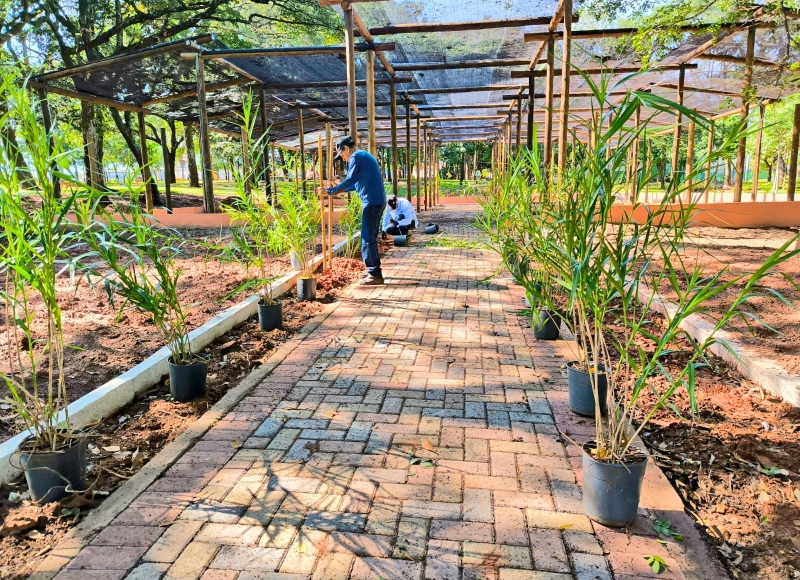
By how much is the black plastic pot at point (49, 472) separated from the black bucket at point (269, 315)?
231 centimetres

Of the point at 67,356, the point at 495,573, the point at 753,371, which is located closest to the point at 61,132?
the point at 67,356

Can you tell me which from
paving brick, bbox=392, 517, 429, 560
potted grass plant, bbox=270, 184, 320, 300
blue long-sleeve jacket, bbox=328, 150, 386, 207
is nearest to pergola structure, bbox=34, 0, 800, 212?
blue long-sleeve jacket, bbox=328, 150, 386, 207

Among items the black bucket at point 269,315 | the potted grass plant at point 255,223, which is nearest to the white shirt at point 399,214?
the potted grass plant at point 255,223

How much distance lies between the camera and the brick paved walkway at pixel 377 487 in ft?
6.00

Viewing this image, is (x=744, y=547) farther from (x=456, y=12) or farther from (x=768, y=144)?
(x=768, y=144)

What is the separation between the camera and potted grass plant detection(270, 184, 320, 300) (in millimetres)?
5059

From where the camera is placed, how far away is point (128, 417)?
2979mm

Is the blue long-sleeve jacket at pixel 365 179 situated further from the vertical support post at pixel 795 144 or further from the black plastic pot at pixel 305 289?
the vertical support post at pixel 795 144

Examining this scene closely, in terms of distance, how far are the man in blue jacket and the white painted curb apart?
2.02 m

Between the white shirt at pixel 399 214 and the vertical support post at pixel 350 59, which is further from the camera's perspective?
the white shirt at pixel 399 214

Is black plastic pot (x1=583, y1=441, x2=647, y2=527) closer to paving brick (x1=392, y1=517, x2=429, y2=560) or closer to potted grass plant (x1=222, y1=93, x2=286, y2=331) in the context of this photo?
paving brick (x1=392, y1=517, x2=429, y2=560)

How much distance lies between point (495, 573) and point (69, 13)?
A: 53.3 ft

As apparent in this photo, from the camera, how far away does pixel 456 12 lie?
23.8ft

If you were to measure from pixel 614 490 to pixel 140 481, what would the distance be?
186cm
